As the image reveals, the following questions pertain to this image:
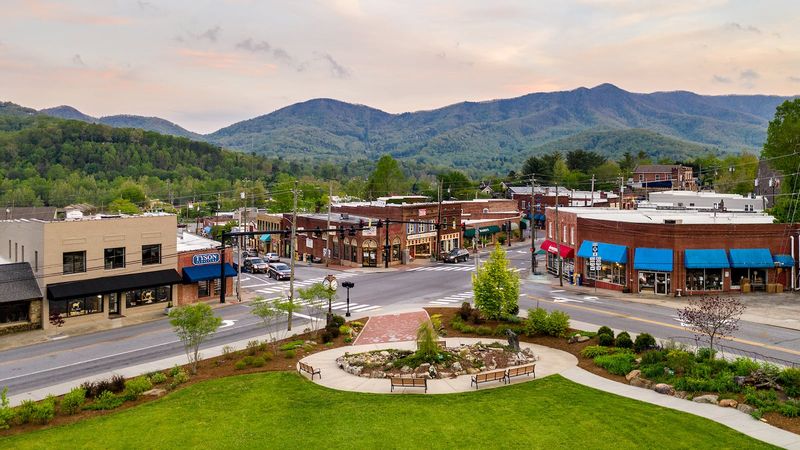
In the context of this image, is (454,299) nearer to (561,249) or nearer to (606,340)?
(561,249)

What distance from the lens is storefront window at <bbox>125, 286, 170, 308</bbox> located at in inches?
1698

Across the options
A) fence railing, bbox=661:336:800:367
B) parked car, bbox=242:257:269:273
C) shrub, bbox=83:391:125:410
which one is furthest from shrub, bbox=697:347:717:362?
parked car, bbox=242:257:269:273

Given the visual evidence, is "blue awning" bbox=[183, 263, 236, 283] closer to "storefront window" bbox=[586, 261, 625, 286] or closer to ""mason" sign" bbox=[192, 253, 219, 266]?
""mason" sign" bbox=[192, 253, 219, 266]

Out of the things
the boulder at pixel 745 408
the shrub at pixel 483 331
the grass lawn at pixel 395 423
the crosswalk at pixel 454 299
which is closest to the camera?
the grass lawn at pixel 395 423

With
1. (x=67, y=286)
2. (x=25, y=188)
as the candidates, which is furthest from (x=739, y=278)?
(x=25, y=188)

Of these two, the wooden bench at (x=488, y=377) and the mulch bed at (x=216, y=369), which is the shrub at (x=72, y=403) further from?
the wooden bench at (x=488, y=377)

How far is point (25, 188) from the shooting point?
5753 inches

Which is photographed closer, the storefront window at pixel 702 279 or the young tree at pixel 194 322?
the young tree at pixel 194 322

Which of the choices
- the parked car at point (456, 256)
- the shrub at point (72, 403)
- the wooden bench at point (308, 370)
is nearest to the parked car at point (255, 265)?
the parked car at point (456, 256)

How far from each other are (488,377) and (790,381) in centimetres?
1152

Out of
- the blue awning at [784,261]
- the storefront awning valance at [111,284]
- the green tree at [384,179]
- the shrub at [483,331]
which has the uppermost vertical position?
the green tree at [384,179]

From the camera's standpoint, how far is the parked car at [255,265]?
6769 cm

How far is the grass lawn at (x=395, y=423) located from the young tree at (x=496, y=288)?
1150 centimetres

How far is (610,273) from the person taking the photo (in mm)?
52281
